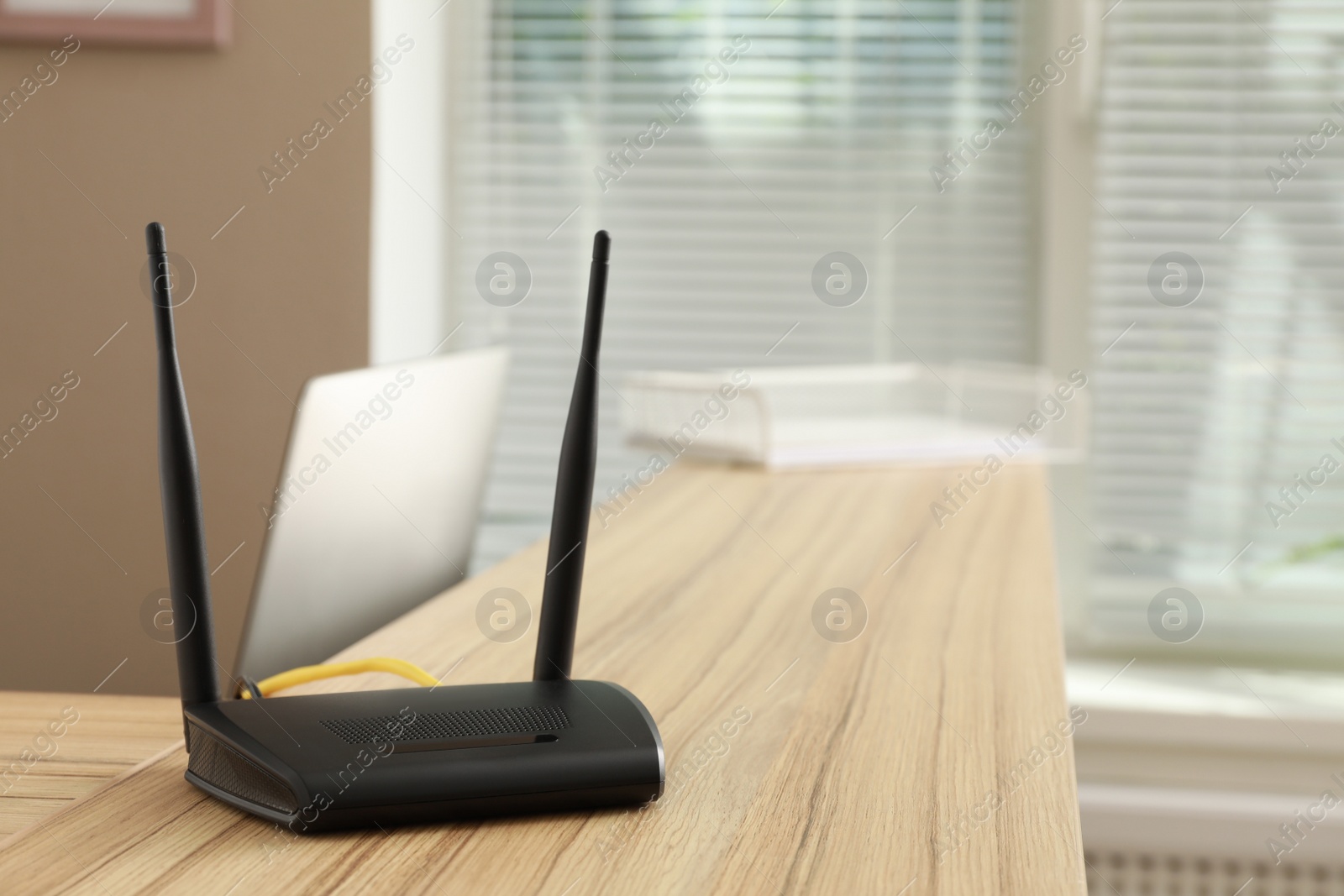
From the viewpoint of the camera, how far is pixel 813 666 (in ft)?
2.62

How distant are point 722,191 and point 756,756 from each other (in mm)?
1511

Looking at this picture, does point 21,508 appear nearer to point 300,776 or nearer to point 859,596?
point 859,596

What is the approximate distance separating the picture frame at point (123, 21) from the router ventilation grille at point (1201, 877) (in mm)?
1711

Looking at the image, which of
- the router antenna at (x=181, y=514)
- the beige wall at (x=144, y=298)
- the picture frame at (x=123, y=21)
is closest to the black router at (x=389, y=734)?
the router antenna at (x=181, y=514)

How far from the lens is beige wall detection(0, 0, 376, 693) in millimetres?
1748

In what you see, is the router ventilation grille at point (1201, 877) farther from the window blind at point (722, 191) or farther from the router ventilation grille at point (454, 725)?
the router ventilation grille at point (454, 725)

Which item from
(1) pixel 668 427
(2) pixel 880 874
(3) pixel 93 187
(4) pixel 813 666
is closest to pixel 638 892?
(2) pixel 880 874

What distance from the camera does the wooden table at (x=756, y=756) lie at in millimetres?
485

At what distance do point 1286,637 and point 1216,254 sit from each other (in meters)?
0.61

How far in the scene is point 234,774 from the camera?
A: 53 cm

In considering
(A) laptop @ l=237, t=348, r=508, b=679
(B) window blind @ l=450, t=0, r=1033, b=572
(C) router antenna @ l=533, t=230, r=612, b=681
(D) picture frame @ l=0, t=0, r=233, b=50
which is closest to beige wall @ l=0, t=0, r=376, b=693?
(D) picture frame @ l=0, t=0, r=233, b=50

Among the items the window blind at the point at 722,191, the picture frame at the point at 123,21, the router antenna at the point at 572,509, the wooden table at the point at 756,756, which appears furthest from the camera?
the window blind at the point at 722,191

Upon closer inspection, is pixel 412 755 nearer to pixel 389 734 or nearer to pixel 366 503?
pixel 389 734

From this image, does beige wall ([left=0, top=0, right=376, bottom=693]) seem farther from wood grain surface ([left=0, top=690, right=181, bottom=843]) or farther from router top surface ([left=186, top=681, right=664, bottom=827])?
router top surface ([left=186, top=681, right=664, bottom=827])
